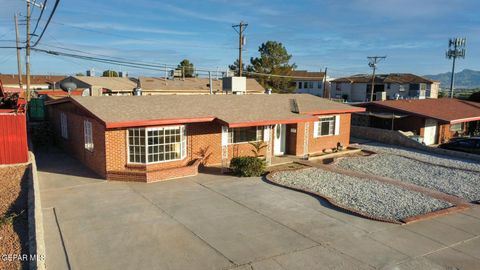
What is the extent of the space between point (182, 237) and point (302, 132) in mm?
12758

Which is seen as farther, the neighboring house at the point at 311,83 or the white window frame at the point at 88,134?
the neighboring house at the point at 311,83

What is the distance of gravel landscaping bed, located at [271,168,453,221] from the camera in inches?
486

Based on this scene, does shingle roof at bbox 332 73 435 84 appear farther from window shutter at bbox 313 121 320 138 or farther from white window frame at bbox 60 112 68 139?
white window frame at bbox 60 112 68 139

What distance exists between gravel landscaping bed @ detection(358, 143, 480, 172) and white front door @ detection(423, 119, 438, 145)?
15.6 feet

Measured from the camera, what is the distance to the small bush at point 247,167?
54.1 feet

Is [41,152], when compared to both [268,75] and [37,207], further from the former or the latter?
[268,75]

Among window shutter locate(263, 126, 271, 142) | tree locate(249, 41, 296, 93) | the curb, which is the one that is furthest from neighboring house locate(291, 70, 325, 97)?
the curb

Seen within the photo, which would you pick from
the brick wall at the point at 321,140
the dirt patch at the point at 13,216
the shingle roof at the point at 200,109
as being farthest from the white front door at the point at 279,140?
the dirt patch at the point at 13,216

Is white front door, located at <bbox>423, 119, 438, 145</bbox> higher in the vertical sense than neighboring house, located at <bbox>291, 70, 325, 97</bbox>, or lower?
lower

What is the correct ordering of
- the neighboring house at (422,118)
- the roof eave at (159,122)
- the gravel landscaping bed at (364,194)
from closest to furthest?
the gravel landscaping bed at (364,194), the roof eave at (159,122), the neighboring house at (422,118)

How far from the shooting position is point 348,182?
15.8 m

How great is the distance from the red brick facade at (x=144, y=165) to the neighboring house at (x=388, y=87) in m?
47.4

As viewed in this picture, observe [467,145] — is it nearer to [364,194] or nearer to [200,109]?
[364,194]

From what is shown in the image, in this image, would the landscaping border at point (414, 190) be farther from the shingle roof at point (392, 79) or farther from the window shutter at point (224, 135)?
the shingle roof at point (392, 79)
